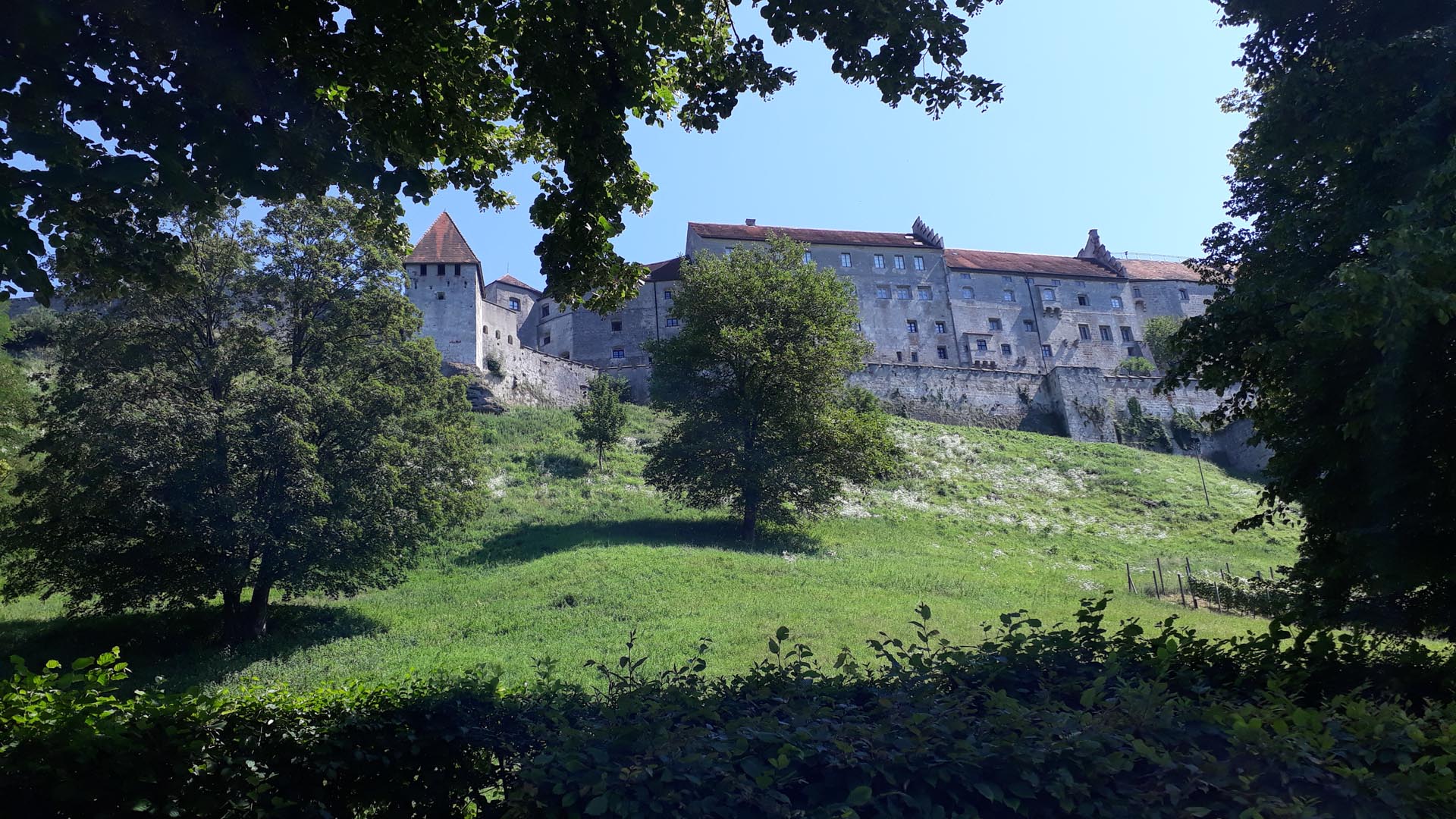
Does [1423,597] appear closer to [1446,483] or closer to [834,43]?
[1446,483]

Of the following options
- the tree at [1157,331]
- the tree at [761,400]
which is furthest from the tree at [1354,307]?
the tree at [1157,331]

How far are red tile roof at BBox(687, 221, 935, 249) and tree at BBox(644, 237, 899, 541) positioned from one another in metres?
37.2

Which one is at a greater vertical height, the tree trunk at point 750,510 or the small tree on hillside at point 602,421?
the small tree on hillside at point 602,421

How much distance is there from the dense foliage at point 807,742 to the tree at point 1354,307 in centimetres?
297

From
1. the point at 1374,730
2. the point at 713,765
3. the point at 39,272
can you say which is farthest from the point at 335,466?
the point at 1374,730

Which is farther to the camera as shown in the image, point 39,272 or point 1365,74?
point 1365,74

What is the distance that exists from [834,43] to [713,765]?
6.62 meters

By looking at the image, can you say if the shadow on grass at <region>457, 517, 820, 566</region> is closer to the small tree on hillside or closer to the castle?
the small tree on hillside

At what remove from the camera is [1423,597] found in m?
8.50

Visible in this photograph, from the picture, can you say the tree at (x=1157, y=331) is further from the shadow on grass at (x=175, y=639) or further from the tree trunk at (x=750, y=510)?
the shadow on grass at (x=175, y=639)

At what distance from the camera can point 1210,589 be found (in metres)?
22.8

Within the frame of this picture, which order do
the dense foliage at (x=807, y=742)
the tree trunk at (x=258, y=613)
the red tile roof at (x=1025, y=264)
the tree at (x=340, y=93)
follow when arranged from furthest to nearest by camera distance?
the red tile roof at (x=1025, y=264) → the tree trunk at (x=258, y=613) → the tree at (x=340, y=93) → the dense foliage at (x=807, y=742)

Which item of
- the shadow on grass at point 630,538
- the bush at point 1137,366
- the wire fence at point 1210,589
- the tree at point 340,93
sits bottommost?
the wire fence at point 1210,589

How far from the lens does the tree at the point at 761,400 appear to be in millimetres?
29438
